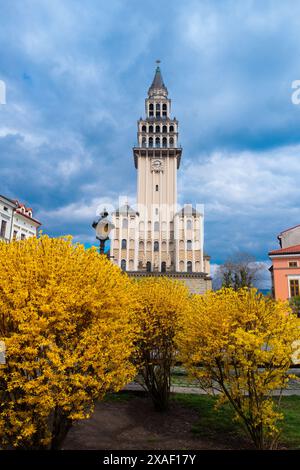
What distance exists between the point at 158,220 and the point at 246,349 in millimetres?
53280

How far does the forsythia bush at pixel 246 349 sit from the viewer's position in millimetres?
6848

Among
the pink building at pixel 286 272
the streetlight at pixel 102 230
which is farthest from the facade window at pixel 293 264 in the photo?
the streetlight at pixel 102 230

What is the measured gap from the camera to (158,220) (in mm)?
59719

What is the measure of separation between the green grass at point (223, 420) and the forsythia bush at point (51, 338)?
3.90m

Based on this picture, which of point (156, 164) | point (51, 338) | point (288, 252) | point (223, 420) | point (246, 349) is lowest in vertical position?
point (223, 420)

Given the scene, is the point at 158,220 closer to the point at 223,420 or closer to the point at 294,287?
the point at 294,287

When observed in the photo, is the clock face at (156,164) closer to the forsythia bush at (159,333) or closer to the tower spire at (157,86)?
the tower spire at (157,86)

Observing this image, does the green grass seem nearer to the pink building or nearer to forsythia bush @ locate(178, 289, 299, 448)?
forsythia bush @ locate(178, 289, 299, 448)

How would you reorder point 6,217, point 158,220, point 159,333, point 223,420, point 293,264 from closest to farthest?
point 223,420 < point 159,333 < point 6,217 < point 293,264 < point 158,220

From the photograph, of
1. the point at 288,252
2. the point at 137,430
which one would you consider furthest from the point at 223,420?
the point at 288,252

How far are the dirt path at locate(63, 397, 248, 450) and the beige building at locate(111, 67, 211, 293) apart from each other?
44.3 m
